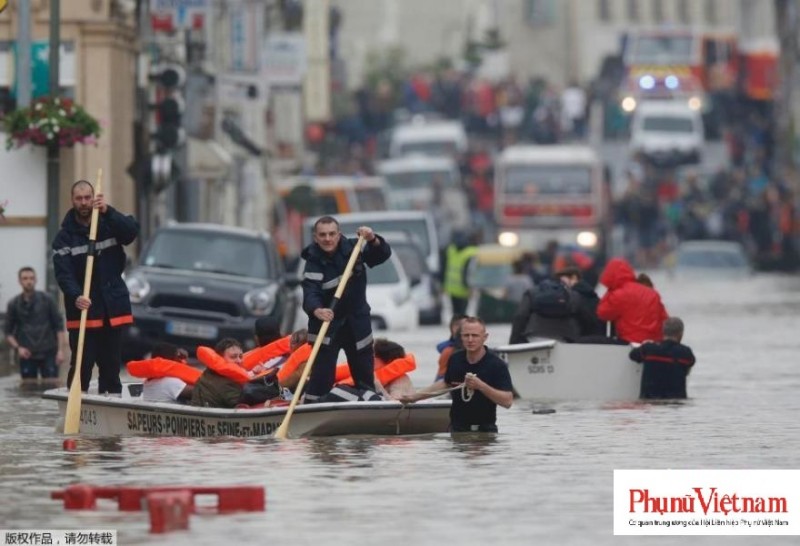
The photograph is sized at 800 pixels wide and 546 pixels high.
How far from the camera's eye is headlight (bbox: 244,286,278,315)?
1342 inches

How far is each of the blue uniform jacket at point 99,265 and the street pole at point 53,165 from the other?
10.4 meters

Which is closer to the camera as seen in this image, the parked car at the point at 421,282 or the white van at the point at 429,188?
the parked car at the point at 421,282

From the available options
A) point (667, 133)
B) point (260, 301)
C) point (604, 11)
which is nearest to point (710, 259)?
point (667, 133)

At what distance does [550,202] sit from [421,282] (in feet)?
70.7

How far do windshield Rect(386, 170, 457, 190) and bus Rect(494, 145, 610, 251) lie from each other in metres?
13.4

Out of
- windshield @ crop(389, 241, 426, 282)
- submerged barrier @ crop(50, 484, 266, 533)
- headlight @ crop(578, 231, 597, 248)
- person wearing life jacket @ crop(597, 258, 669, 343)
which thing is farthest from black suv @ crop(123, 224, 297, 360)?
headlight @ crop(578, 231, 597, 248)

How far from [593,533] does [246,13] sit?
5357 centimetres

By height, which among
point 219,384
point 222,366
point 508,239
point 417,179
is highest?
point 222,366

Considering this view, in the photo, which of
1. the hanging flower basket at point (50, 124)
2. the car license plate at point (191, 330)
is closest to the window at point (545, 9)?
the hanging flower basket at point (50, 124)

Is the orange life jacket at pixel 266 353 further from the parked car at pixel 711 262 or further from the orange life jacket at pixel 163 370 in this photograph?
the parked car at pixel 711 262

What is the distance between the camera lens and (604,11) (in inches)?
6137

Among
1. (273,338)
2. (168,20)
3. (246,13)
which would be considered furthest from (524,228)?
(273,338)

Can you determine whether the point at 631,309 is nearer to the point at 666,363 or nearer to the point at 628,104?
the point at 666,363

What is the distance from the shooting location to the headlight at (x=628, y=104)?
Result: 9519 cm
